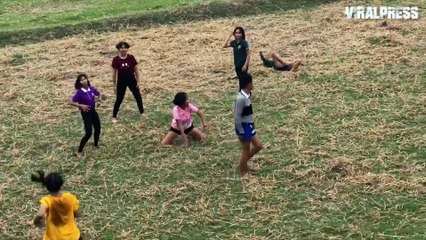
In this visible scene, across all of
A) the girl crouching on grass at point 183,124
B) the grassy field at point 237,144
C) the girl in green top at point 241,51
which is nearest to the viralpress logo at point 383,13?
the grassy field at point 237,144

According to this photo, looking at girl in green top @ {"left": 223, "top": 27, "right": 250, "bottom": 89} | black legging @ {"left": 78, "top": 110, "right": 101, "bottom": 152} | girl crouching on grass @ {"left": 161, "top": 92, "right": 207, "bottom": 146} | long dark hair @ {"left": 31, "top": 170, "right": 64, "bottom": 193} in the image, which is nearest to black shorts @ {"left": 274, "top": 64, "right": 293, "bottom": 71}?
A: girl in green top @ {"left": 223, "top": 27, "right": 250, "bottom": 89}

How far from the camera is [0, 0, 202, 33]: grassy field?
1892 centimetres

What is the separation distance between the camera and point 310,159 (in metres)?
9.14

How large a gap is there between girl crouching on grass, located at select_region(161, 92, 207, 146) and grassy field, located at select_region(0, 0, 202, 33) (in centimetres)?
946

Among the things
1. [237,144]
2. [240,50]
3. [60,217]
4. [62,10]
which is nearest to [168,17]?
[62,10]

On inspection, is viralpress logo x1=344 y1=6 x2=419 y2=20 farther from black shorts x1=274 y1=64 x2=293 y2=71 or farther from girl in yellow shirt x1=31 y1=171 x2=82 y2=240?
girl in yellow shirt x1=31 y1=171 x2=82 y2=240

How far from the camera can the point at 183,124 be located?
32.4 ft

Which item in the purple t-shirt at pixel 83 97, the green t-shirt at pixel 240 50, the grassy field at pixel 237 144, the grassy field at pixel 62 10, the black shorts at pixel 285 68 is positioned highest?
the grassy field at pixel 62 10

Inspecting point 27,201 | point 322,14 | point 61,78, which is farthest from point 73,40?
point 27,201

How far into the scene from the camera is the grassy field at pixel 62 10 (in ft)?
62.1

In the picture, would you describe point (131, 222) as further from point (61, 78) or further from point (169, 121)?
point (61, 78)

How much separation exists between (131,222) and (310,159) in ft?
8.69

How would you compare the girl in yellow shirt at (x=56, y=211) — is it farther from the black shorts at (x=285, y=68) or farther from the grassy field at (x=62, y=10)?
the grassy field at (x=62, y=10)

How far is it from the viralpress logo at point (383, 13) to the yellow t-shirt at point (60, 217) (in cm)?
1185
